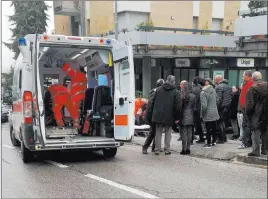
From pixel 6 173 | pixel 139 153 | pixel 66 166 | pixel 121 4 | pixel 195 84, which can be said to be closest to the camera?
pixel 6 173

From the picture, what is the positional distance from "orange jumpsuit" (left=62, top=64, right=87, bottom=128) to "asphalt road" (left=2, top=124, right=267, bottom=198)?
1.72 m

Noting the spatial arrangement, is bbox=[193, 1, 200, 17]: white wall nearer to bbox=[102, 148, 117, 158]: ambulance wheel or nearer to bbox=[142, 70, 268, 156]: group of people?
bbox=[142, 70, 268, 156]: group of people

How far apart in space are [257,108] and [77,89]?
200 inches

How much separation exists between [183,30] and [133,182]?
44.1 feet

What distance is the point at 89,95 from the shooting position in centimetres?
982

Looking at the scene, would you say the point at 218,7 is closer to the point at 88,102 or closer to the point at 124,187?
the point at 88,102

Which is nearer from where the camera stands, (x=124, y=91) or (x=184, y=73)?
(x=124, y=91)

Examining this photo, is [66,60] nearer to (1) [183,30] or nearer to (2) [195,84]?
(2) [195,84]

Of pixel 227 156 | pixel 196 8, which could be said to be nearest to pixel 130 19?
pixel 196 8

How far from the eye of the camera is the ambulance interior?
905cm

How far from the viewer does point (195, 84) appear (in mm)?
10234

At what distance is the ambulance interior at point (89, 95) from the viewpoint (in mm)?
9047

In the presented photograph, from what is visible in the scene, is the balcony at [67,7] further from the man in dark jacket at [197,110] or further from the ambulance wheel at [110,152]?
the ambulance wheel at [110,152]

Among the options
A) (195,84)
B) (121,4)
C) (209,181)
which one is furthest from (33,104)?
(121,4)
